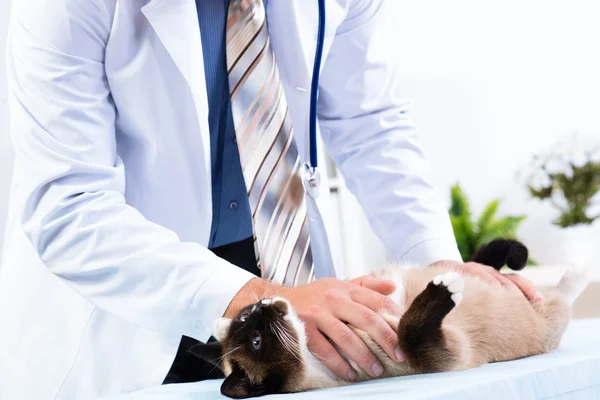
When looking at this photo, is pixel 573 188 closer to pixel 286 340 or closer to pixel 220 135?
pixel 220 135

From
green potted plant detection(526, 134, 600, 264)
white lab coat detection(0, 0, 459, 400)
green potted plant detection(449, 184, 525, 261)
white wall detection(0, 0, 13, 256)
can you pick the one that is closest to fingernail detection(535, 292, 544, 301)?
white lab coat detection(0, 0, 459, 400)

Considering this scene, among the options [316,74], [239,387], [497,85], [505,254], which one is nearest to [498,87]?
[497,85]

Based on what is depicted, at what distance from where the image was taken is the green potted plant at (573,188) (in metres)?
3.35

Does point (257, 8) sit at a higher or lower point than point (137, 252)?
higher

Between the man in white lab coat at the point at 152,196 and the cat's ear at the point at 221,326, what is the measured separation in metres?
0.01

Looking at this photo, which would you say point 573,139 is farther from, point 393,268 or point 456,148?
point 393,268

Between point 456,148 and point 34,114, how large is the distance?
334 centimetres

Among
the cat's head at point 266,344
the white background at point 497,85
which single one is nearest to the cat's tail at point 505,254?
the cat's head at point 266,344

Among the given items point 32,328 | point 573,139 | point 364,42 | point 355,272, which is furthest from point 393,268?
point 355,272

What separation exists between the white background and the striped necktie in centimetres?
255

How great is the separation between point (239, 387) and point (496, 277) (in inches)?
21.2

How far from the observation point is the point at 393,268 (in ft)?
4.29

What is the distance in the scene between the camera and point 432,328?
94 centimetres

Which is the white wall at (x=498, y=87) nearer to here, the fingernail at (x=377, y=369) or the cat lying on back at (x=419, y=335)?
the cat lying on back at (x=419, y=335)
